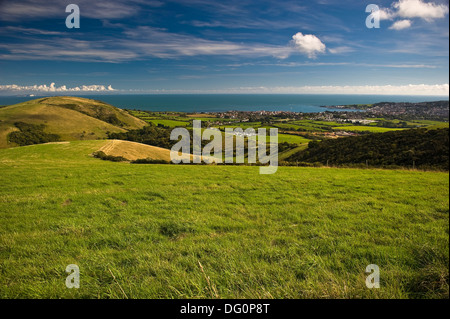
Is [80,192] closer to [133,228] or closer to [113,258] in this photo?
[133,228]

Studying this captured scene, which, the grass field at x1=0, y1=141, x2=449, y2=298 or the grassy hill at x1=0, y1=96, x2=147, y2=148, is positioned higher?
the grassy hill at x1=0, y1=96, x2=147, y2=148

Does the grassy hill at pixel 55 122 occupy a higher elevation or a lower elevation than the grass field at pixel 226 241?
higher

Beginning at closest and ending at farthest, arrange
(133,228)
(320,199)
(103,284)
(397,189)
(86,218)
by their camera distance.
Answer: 1. (103,284)
2. (133,228)
3. (86,218)
4. (320,199)
5. (397,189)

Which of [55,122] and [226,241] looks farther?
[55,122]

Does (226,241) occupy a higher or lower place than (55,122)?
lower

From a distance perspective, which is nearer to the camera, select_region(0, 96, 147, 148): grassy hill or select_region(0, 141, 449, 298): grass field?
select_region(0, 141, 449, 298): grass field

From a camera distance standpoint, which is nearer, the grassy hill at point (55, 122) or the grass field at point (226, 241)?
the grass field at point (226, 241)
